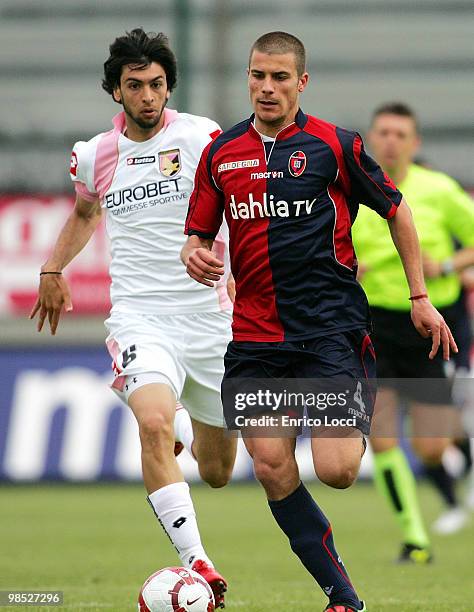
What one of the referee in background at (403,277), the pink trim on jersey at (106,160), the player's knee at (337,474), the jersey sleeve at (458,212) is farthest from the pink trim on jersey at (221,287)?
the jersey sleeve at (458,212)

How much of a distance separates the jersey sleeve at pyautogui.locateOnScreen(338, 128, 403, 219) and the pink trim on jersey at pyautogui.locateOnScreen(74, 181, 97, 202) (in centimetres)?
167

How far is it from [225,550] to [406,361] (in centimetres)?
169

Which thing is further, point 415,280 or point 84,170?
point 84,170

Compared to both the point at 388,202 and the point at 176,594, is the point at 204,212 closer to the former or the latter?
the point at 388,202

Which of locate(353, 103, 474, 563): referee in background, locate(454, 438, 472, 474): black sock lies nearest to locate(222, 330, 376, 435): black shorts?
locate(353, 103, 474, 563): referee in background

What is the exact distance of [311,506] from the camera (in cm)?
562

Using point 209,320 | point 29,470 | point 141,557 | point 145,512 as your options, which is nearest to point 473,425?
point 145,512

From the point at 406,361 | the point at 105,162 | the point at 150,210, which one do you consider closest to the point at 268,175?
the point at 150,210

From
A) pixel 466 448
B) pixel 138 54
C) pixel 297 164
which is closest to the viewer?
pixel 297 164

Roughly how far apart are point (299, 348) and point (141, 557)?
11.5 feet

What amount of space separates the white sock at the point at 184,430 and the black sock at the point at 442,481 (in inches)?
112

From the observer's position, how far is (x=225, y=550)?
9.05 meters

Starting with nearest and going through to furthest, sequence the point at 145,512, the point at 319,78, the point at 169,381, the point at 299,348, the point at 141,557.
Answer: the point at 299,348 → the point at 169,381 → the point at 141,557 → the point at 145,512 → the point at 319,78

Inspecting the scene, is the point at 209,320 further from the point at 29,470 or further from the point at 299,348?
the point at 29,470
